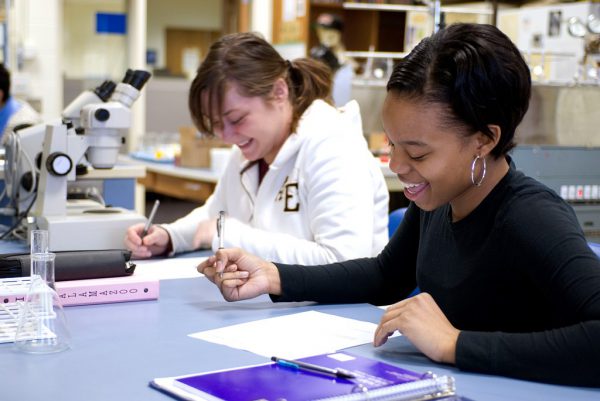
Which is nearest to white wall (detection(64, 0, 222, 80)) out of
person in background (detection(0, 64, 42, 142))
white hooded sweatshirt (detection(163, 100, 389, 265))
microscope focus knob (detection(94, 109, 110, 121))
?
person in background (detection(0, 64, 42, 142))

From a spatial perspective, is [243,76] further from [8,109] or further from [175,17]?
[175,17]

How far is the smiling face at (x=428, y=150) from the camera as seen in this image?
127 cm

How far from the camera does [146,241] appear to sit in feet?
6.72

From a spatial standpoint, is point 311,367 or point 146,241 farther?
point 146,241

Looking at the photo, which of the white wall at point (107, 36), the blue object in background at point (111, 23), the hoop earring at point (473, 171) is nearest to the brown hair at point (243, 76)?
the hoop earring at point (473, 171)

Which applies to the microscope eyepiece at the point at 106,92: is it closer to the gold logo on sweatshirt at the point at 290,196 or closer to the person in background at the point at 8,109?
the gold logo on sweatshirt at the point at 290,196

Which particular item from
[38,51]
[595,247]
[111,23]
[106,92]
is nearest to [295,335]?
[595,247]

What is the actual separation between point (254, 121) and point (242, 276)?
24.9 inches

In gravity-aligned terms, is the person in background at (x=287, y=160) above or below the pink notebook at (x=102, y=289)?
above

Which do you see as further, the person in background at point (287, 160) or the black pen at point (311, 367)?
the person in background at point (287, 160)

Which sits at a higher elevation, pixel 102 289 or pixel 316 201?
pixel 316 201

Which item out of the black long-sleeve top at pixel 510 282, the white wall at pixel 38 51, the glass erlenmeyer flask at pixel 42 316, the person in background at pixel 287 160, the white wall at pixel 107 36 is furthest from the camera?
the white wall at pixel 107 36

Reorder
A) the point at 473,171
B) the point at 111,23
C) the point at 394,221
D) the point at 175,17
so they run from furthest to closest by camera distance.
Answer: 1. the point at 175,17
2. the point at 111,23
3. the point at 394,221
4. the point at 473,171

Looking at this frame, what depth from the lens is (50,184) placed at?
6.97 feet
